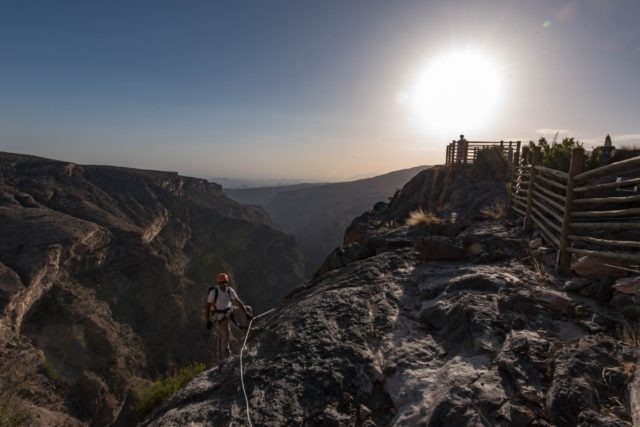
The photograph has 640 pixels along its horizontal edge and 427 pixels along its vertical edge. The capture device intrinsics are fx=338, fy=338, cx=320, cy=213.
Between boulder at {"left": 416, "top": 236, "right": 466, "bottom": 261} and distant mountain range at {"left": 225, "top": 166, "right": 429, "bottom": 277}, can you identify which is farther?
distant mountain range at {"left": 225, "top": 166, "right": 429, "bottom": 277}

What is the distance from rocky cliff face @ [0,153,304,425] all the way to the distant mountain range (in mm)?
39559

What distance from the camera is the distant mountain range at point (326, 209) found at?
115688 millimetres

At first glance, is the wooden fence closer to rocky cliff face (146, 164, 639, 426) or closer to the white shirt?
rocky cliff face (146, 164, 639, 426)

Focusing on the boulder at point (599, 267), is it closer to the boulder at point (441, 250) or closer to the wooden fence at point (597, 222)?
the wooden fence at point (597, 222)

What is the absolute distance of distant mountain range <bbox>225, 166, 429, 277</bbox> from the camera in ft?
380

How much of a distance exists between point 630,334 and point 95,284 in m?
47.7

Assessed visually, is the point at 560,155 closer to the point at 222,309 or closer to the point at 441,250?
the point at 441,250

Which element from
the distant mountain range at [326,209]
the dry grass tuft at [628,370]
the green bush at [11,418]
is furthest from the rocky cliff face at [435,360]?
the distant mountain range at [326,209]

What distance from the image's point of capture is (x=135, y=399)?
29.5 metres

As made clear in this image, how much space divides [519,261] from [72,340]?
3755 centimetres

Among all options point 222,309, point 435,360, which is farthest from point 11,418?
point 435,360

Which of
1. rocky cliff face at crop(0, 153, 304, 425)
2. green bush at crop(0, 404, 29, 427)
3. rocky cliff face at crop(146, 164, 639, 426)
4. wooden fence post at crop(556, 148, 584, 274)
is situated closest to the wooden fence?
wooden fence post at crop(556, 148, 584, 274)

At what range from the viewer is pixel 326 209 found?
142 metres

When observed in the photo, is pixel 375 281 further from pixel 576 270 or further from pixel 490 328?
pixel 576 270
